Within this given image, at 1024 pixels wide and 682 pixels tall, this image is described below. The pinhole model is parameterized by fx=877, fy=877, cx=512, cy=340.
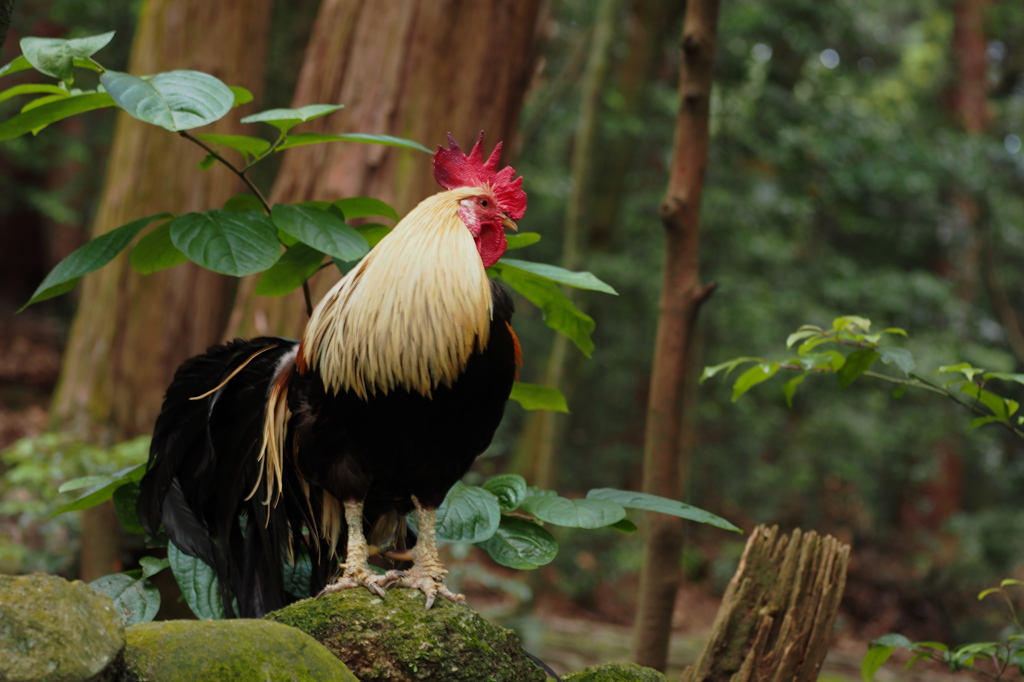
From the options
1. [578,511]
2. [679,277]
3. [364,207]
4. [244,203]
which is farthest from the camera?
→ [679,277]

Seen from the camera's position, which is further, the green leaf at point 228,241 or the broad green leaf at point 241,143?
the broad green leaf at point 241,143

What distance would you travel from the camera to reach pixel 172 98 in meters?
1.86

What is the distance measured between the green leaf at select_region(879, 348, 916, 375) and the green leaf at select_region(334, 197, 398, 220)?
1401 mm

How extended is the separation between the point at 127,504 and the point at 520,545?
113cm

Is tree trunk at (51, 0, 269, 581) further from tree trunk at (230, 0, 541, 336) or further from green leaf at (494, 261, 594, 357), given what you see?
green leaf at (494, 261, 594, 357)

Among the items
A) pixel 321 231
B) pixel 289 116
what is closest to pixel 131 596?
pixel 321 231

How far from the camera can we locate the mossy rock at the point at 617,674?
2029mm

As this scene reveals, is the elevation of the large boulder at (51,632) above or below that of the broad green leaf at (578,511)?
below

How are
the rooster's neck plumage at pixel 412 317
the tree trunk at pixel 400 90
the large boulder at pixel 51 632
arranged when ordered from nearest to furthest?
the large boulder at pixel 51 632, the rooster's neck plumage at pixel 412 317, the tree trunk at pixel 400 90

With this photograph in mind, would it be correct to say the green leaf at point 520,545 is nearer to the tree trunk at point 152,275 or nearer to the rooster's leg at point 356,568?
the rooster's leg at point 356,568

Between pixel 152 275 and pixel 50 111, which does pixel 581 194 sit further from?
pixel 50 111

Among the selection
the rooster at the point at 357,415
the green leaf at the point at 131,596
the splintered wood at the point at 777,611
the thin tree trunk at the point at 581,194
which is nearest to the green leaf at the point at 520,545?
the rooster at the point at 357,415

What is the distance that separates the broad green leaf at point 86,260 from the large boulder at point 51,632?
1060mm

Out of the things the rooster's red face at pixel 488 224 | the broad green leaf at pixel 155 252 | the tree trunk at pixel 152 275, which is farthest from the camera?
the tree trunk at pixel 152 275
